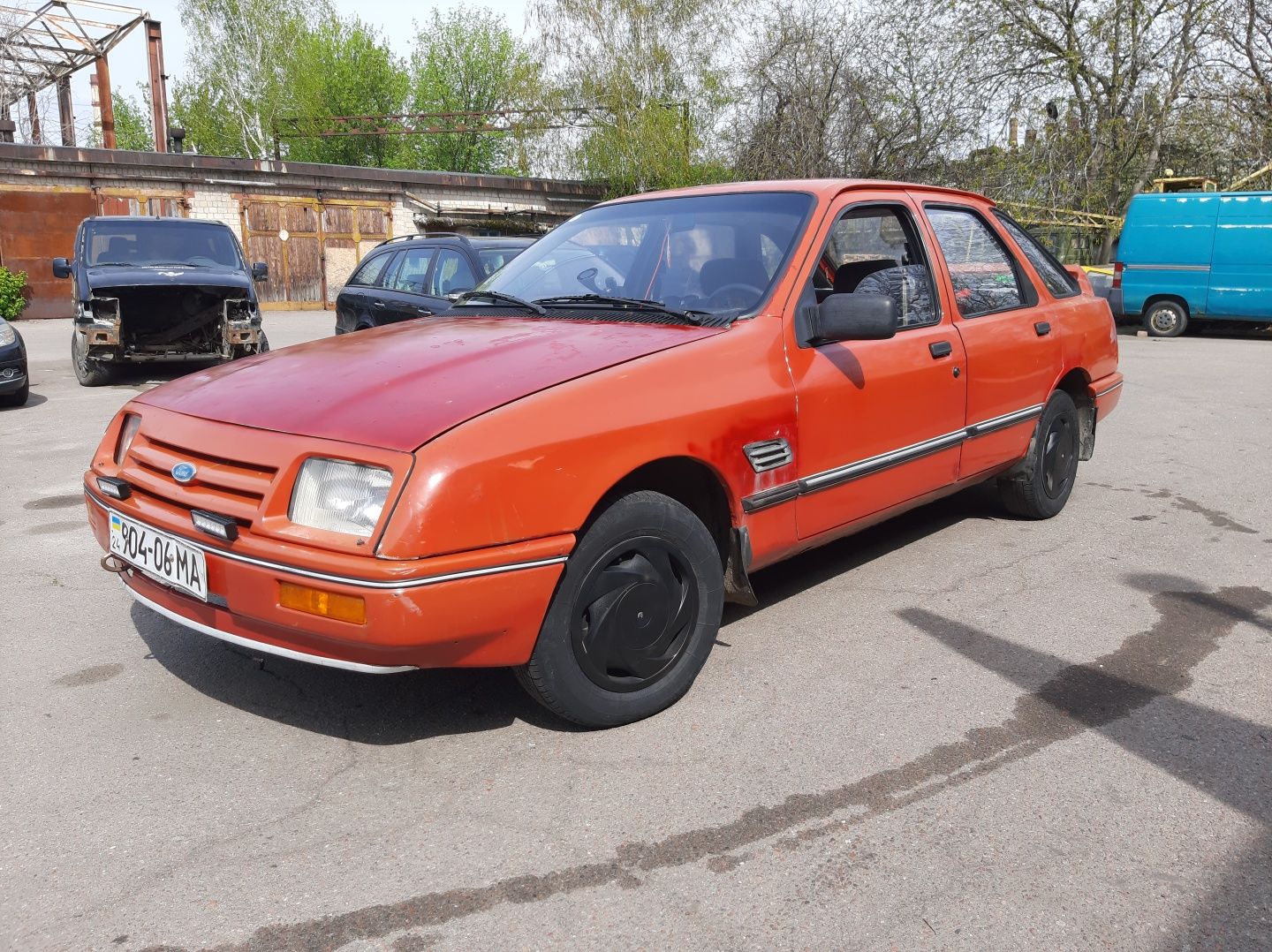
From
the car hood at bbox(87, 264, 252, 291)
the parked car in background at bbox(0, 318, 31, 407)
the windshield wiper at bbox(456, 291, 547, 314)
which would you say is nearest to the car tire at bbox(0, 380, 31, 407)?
the parked car in background at bbox(0, 318, 31, 407)

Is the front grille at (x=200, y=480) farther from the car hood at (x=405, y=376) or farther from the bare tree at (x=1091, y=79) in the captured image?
the bare tree at (x=1091, y=79)

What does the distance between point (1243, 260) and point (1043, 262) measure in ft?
42.0

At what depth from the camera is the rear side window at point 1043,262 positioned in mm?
5141

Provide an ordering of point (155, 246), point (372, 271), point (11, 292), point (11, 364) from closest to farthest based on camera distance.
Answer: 1. point (11, 364)
2. point (372, 271)
3. point (155, 246)
4. point (11, 292)

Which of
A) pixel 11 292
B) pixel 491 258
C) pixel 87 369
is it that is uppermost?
pixel 491 258

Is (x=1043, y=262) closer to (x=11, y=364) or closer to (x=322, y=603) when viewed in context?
(x=322, y=603)

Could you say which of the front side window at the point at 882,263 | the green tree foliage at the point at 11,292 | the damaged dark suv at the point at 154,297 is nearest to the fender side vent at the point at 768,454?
the front side window at the point at 882,263

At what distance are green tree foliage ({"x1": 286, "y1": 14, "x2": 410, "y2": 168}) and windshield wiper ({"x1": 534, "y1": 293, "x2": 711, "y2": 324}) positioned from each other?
48704mm

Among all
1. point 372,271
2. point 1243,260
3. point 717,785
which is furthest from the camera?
point 1243,260

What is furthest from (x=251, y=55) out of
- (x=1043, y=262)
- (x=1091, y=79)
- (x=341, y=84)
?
(x=1043, y=262)

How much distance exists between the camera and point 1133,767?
2818 millimetres

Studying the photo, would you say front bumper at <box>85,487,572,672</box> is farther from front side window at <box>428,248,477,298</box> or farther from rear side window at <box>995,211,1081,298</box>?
front side window at <box>428,248,477,298</box>

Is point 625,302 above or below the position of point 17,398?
above

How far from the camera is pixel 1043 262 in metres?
5.32
